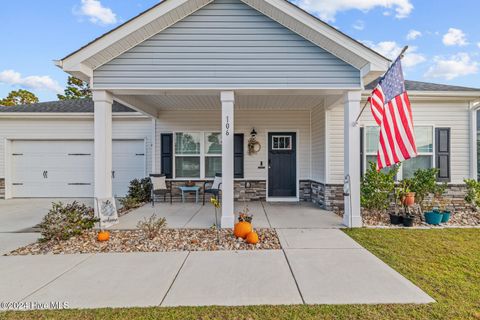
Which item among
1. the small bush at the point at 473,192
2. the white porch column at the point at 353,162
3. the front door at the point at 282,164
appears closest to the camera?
the white porch column at the point at 353,162

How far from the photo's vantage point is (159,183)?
767 cm

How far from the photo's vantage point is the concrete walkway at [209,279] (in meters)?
2.60

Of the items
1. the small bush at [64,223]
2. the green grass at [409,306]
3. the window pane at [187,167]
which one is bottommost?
the green grass at [409,306]

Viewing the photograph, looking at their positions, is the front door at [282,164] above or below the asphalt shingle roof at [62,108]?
below

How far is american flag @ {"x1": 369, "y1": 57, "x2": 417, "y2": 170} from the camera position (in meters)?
4.18

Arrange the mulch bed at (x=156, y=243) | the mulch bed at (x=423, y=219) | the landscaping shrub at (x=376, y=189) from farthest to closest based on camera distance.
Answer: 1. the landscaping shrub at (x=376, y=189)
2. the mulch bed at (x=423, y=219)
3. the mulch bed at (x=156, y=243)

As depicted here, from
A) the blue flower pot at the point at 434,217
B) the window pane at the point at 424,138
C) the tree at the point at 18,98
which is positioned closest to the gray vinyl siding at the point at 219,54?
the blue flower pot at the point at 434,217

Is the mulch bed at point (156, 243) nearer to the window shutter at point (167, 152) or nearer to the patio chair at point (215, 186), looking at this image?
the patio chair at point (215, 186)

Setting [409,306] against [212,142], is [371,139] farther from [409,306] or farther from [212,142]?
[409,306]

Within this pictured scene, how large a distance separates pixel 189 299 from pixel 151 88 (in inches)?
154

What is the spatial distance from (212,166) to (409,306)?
6458 mm

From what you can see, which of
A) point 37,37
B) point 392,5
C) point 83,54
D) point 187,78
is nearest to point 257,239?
point 187,78

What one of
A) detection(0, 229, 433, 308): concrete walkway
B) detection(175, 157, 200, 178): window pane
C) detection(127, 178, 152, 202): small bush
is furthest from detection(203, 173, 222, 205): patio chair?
detection(0, 229, 433, 308): concrete walkway

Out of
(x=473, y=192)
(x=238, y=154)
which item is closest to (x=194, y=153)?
(x=238, y=154)
